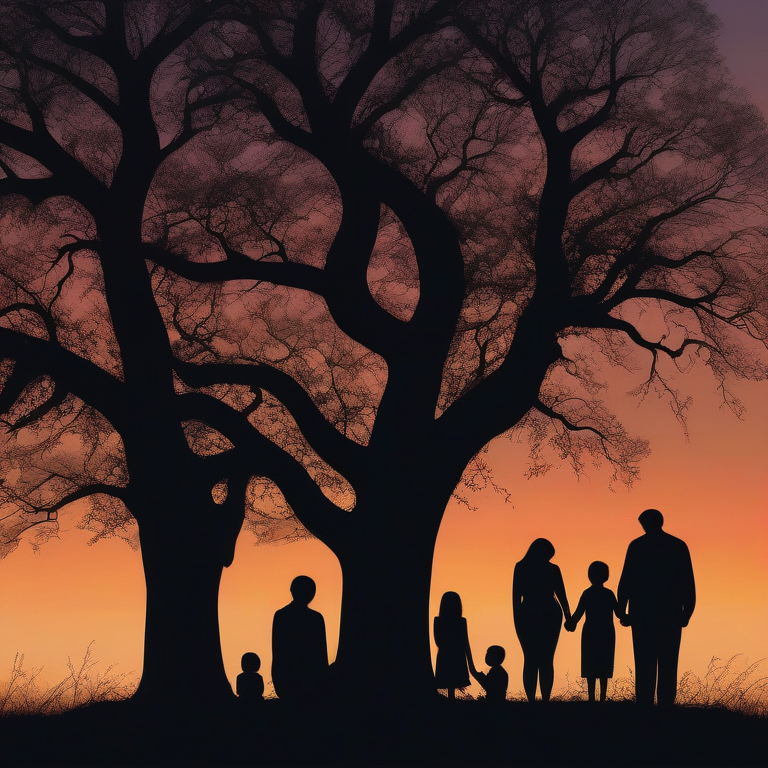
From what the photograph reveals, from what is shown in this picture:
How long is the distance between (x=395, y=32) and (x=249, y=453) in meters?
5.86

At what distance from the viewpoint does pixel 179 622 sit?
530 inches

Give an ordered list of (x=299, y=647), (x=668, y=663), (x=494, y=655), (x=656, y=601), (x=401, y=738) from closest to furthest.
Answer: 1. (x=401, y=738)
2. (x=299, y=647)
3. (x=656, y=601)
4. (x=668, y=663)
5. (x=494, y=655)

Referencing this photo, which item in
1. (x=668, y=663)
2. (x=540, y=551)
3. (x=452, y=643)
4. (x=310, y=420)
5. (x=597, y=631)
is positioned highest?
(x=310, y=420)

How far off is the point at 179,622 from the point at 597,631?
520 centimetres

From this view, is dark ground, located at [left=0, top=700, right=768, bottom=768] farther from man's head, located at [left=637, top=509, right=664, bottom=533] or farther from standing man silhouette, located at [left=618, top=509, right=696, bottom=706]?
man's head, located at [left=637, top=509, right=664, bottom=533]

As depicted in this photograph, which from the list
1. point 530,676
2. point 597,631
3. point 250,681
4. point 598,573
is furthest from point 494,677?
point 250,681

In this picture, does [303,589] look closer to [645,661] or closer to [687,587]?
[645,661]

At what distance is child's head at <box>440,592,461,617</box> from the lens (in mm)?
12414

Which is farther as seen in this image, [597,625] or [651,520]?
[597,625]

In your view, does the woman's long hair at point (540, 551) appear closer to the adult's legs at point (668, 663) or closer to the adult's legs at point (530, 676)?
the adult's legs at point (530, 676)

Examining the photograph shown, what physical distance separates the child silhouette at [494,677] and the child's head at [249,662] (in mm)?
2610

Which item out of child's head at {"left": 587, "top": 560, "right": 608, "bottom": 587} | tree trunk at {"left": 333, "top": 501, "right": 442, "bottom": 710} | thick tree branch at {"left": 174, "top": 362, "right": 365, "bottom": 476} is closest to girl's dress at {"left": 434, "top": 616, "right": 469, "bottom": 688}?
tree trunk at {"left": 333, "top": 501, "right": 442, "bottom": 710}

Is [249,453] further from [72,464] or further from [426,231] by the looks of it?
[72,464]

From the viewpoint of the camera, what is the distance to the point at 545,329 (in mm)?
13461
